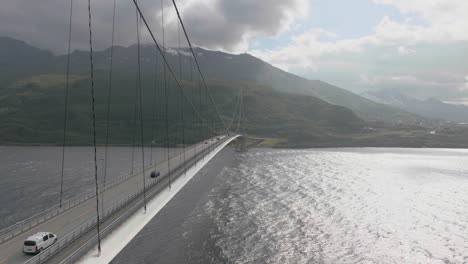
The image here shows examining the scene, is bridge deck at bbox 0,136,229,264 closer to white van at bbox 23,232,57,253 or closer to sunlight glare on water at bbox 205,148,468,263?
white van at bbox 23,232,57,253

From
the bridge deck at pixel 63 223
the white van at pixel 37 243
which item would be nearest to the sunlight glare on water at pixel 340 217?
the bridge deck at pixel 63 223

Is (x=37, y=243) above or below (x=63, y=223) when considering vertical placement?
above

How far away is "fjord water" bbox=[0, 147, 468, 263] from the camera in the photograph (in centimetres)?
3872

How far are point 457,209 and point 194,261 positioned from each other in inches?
2264

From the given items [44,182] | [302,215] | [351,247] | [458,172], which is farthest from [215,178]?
[458,172]

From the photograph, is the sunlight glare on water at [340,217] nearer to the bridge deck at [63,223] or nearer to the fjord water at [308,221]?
the fjord water at [308,221]

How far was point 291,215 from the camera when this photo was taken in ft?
177

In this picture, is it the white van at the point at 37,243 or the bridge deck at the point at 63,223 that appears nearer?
the white van at the point at 37,243

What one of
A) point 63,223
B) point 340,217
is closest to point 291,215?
point 340,217

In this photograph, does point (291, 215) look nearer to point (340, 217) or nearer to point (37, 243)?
point (340, 217)

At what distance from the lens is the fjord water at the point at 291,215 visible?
127ft

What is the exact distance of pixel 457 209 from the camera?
61.6 m

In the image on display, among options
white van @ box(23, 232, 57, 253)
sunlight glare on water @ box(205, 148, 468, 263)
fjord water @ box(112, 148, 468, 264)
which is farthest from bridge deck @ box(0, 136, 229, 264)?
sunlight glare on water @ box(205, 148, 468, 263)

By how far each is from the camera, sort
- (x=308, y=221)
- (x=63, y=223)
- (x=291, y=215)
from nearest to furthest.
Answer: (x=63, y=223)
(x=308, y=221)
(x=291, y=215)
